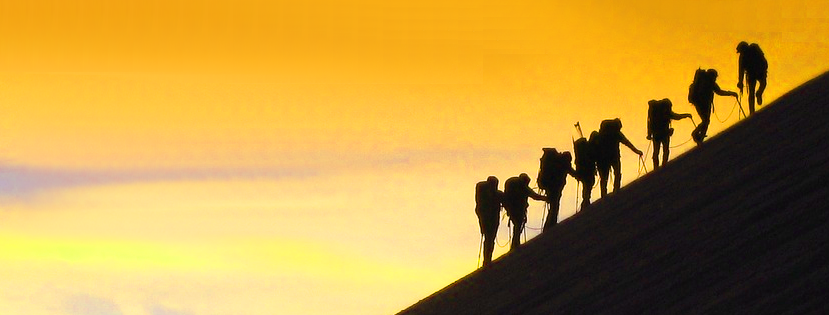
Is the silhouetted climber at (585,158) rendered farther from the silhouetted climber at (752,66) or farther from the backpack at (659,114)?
the silhouetted climber at (752,66)

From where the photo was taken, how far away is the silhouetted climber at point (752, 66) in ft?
83.3

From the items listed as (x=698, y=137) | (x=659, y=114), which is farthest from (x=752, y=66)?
(x=659, y=114)

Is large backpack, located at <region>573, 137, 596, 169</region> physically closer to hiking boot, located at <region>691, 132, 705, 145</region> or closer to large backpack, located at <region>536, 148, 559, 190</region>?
large backpack, located at <region>536, 148, 559, 190</region>

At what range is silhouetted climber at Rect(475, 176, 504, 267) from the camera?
76.7 feet

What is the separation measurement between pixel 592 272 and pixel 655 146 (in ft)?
24.6

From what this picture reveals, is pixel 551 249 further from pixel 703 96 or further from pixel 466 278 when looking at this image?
pixel 703 96

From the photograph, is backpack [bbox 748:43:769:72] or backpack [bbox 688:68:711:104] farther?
backpack [bbox 748:43:769:72]

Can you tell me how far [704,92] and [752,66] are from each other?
147 cm

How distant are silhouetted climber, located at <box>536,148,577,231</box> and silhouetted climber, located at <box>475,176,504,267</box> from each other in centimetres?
57

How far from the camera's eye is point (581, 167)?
23.9 meters

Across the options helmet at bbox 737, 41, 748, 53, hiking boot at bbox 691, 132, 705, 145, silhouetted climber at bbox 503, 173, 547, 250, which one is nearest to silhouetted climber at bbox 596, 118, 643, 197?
silhouetted climber at bbox 503, 173, 547, 250

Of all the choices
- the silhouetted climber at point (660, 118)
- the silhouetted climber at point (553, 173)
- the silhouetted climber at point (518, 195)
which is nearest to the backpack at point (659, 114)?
the silhouetted climber at point (660, 118)

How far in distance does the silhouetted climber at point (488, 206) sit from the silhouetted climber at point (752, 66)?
13.6 ft

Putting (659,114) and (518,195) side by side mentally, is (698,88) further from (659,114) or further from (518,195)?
(518,195)
